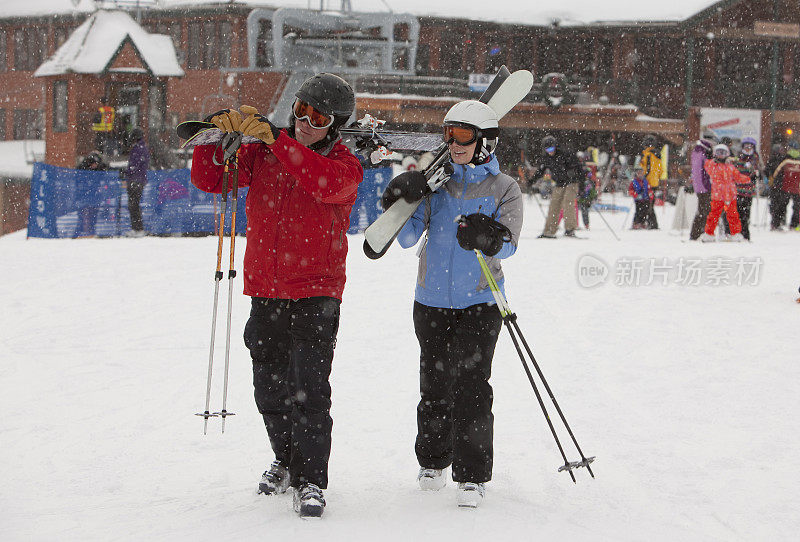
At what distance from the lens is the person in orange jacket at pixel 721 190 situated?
48.3 feet

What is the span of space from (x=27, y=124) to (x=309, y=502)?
4126cm

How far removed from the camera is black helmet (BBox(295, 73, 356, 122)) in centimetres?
358

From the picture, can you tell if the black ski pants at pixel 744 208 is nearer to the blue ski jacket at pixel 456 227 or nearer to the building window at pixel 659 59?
the blue ski jacket at pixel 456 227

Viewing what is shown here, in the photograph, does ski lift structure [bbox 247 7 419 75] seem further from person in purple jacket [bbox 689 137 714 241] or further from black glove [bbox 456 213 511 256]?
black glove [bbox 456 213 511 256]

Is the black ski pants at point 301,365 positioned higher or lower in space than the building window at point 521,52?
lower

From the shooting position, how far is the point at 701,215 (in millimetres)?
15414

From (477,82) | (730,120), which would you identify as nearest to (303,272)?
(477,82)

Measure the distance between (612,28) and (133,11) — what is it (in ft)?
64.3

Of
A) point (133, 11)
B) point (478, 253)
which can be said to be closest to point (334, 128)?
point (478, 253)

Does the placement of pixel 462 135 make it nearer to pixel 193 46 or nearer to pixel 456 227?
pixel 456 227

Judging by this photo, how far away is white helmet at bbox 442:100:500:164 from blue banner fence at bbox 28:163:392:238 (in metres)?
11.1

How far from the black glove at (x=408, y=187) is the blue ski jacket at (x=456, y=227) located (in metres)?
0.17

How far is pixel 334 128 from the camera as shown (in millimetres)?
3707

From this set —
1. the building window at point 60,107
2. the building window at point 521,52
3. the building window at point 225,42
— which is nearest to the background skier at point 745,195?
the building window at point 521,52
